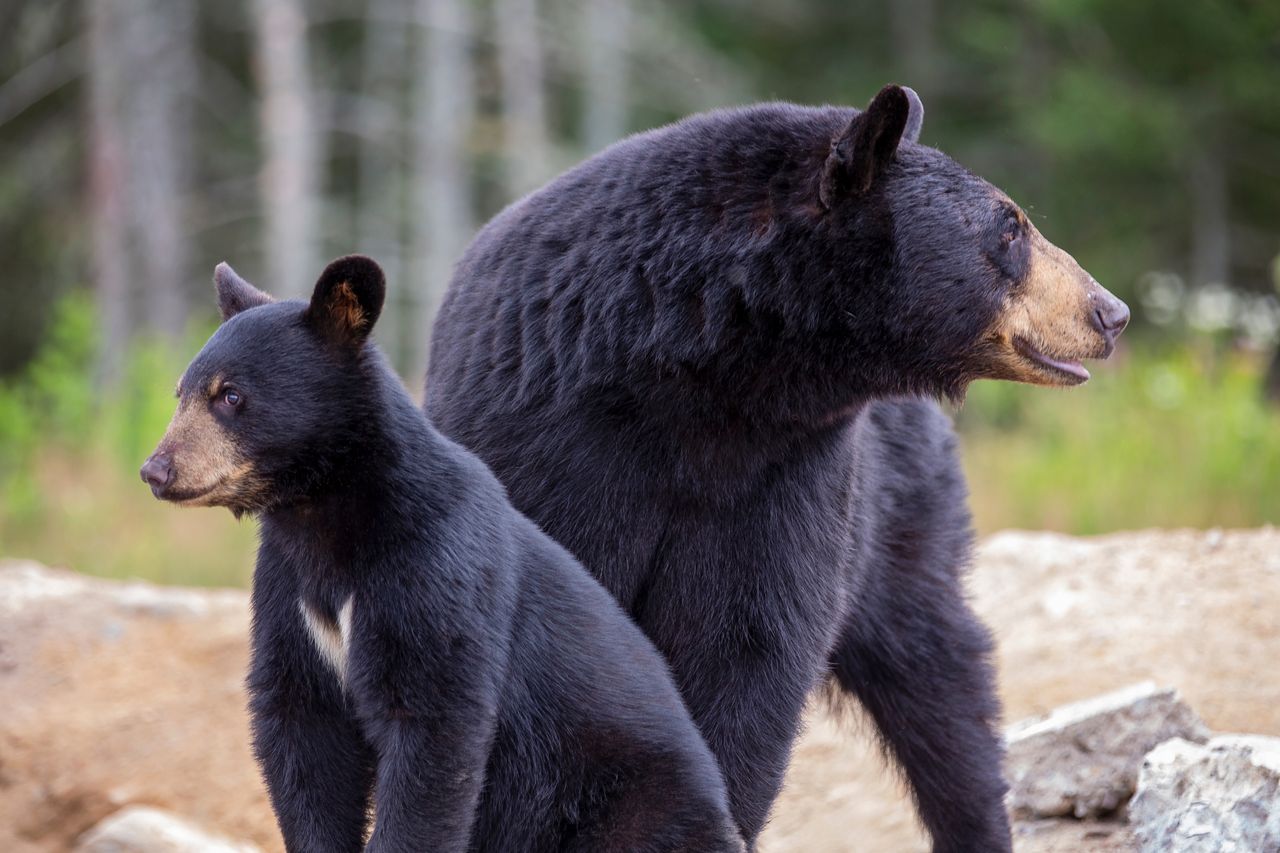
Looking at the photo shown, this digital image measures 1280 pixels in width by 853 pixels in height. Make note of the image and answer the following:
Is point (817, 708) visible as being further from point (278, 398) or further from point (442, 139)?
point (442, 139)

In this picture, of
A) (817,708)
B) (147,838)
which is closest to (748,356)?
(817,708)

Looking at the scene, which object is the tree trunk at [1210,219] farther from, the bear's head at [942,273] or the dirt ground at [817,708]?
the bear's head at [942,273]

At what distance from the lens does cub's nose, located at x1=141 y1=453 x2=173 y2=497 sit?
8.89ft

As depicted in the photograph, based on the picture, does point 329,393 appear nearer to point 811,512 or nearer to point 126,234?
point 811,512

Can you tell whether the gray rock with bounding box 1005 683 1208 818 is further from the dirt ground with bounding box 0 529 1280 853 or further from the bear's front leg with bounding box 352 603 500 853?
the bear's front leg with bounding box 352 603 500 853

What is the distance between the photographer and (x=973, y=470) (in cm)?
921

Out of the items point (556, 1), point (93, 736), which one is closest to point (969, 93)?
point (556, 1)

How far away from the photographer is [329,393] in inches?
114

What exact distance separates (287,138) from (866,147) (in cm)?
1250

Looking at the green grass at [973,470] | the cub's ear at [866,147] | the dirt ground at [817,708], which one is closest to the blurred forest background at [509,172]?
the green grass at [973,470]

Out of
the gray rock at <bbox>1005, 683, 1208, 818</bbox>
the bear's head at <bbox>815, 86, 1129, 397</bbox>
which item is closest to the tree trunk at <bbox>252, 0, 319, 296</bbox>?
the gray rock at <bbox>1005, 683, 1208, 818</bbox>

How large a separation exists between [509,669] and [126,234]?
459 inches

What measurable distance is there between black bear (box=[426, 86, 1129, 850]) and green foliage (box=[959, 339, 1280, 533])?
15.6ft

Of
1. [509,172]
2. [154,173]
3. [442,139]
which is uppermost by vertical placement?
[154,173]
